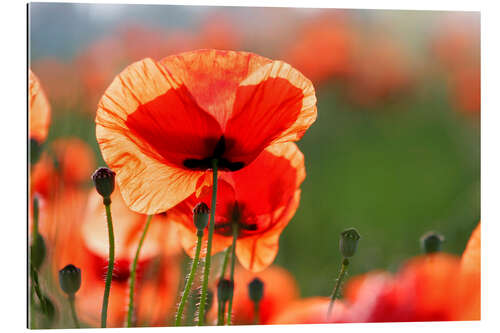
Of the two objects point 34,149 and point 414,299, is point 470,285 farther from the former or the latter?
point 34,149

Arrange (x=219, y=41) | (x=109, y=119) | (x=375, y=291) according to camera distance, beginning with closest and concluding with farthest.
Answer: (x=375, y=291), (x=109, y=119), (x=219, y=41)

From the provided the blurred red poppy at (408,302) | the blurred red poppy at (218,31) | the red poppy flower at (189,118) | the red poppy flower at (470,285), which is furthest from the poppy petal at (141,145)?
the red poppy flower at (470,285)

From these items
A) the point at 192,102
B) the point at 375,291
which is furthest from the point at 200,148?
the point at 375,291

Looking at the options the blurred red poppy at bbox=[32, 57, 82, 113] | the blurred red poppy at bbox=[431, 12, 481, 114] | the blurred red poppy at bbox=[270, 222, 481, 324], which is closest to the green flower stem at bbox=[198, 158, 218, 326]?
the blurred red poppy at bbox=[270, 222, 481, 324]

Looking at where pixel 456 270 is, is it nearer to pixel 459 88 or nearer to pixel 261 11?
pixel 459 88

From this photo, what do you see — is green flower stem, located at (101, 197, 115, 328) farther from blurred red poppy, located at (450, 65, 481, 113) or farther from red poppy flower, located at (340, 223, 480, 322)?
blurred red poppy, located at (450, 65, 481, 113)

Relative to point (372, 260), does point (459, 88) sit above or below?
above

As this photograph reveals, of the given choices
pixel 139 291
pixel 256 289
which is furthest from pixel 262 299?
pixel 139 291
